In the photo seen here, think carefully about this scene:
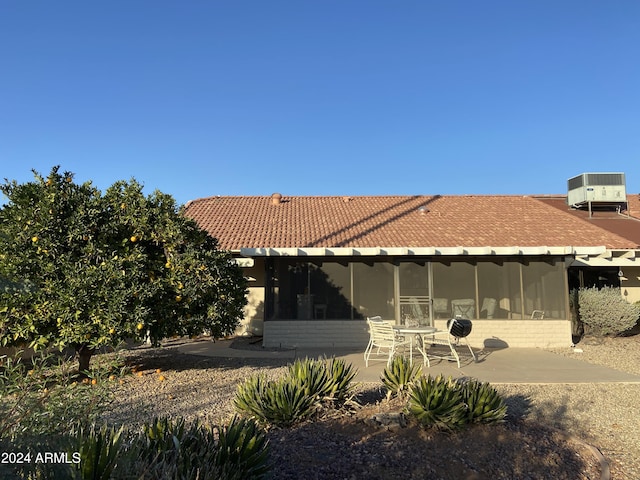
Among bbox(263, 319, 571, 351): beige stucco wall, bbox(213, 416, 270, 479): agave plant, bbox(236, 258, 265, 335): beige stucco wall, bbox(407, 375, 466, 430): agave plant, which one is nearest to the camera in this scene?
bbox(213, 416, 270, 479): agave plant

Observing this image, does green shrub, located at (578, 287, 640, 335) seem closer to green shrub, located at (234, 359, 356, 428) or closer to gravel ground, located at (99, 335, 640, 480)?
gravel ground, located at (99, 335, 640, 480)

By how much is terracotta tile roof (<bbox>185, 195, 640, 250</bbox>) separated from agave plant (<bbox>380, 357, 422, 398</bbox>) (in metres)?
6.73

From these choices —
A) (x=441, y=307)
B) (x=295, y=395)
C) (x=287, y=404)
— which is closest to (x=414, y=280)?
(x=441, y=307)

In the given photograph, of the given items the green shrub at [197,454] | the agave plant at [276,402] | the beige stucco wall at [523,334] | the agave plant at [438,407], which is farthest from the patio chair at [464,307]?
the green shrub at [197,454]

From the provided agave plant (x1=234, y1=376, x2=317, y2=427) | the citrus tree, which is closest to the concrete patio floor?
agave plant (x1=234, y1=376, x2=317, y2=427)

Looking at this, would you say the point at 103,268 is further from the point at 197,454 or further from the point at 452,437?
the point at 452,437

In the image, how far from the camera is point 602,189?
16.6 meters

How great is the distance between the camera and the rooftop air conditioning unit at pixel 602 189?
16531 millimetres

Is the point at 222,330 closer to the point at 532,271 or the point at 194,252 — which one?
the point at 194,252

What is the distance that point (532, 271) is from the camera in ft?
38.4

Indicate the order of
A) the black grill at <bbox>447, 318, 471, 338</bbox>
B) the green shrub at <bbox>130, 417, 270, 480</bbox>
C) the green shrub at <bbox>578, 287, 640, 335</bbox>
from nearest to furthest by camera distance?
1. the green shrub at <bbox>130, 417, 270, 480</bbox>
2. the black grill at <bbox>447, 318, 471, 338</bbox>
3. the green shrub at <bbox>578, 287, 640, 335</bbox>

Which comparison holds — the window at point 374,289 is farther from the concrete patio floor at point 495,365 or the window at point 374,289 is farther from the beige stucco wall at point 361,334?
the concrete patio floor at point 495,365

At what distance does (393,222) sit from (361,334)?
4583mm

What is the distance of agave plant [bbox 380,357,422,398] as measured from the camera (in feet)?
16.3
